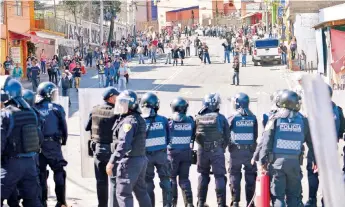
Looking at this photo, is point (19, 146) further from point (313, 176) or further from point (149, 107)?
point (313, 176)

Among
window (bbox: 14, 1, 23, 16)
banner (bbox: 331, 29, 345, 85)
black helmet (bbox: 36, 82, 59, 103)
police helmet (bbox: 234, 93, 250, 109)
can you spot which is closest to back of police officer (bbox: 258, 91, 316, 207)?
police helmet (bbox: 234, 93, 250, 109)

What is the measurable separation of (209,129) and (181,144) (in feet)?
1.49

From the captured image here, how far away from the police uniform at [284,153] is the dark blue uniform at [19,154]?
9.20 ft

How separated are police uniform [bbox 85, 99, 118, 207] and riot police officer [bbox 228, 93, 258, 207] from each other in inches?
74.1

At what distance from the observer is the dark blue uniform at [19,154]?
6.84 m

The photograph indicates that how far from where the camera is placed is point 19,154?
6.91m

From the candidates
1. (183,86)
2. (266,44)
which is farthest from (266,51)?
(183,86)

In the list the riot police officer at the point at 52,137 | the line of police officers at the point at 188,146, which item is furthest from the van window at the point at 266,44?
the riot police officer at the point at 52,137

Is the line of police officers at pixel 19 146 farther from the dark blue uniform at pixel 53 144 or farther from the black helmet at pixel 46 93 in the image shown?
the black helmet at pixel 46 93

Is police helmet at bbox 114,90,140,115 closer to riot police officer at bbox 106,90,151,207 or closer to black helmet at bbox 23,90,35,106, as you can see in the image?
riot police officer at bbox 106,90,151,207

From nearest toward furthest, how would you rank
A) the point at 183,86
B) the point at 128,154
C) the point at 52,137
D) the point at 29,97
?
the point at 128,154
the point at 29,97
the point at 52,137
the point at 183,86

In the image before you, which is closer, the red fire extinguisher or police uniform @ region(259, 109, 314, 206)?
police uniform @ region(259, 109, 314, 206)

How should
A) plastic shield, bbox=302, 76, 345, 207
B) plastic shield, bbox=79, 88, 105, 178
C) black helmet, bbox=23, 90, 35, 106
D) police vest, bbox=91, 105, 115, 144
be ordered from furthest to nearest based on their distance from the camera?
plastic shield, bbox=79, 88, 105, 178
black helmet, bbox=23, 90, 35, 106
police vest, bbox=91, 105, 115, 144
plastic shield, bbox=302, 76, 345, 207

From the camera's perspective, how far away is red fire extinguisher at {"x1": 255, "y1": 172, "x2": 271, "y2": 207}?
7.80 meters
